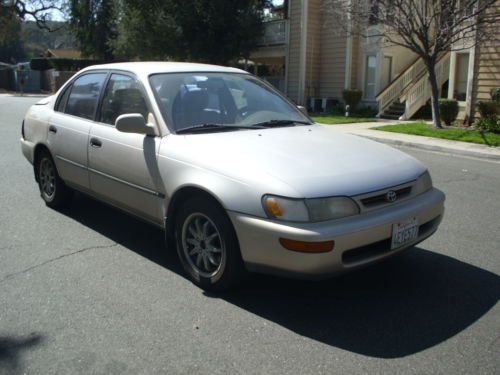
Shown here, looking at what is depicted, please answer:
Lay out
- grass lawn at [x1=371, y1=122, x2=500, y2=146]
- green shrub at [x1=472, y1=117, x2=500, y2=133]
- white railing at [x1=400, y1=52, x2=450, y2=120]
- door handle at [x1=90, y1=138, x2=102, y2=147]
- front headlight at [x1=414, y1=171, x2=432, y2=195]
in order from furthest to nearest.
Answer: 1. white railing at [x1=400, y1=52, x2=450, y2=120]
2. green shrub at [x1=472, y1=117, x2=500, y2=133]
3. grass lawn at [x1=371, y1=122, x2=500, y2=146]
4. door handle at [x1=90, y1=138, x2=102, y2=147]
5. front headlight at [x1=414, y1=171, x2=432, y2=195]

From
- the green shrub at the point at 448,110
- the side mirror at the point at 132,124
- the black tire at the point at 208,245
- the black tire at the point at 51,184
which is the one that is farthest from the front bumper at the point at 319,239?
the green shrub at the point at 448,110

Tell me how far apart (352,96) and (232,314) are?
2001 centimetres

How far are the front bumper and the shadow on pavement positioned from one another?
4.71 feet

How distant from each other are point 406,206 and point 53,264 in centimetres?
296

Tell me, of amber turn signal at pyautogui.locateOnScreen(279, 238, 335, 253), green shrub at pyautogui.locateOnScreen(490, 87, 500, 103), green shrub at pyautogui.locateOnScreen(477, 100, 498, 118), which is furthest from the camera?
green shrub at pyautogui.locateOnScreen(477, 100, 498, 118)

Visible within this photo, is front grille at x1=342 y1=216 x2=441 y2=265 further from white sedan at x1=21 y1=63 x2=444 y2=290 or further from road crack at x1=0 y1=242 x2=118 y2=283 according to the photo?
road crack at x1=0 y1=242 x2=118 y2=283

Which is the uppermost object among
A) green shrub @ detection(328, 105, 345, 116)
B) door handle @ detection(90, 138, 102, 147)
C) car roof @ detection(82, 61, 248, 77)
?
car roof @ detection(82, 61, 248, 77)

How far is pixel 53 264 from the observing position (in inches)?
177

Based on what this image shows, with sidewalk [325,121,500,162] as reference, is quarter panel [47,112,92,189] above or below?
above

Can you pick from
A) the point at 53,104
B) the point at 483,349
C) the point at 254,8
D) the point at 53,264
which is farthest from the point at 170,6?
the point at 483,349

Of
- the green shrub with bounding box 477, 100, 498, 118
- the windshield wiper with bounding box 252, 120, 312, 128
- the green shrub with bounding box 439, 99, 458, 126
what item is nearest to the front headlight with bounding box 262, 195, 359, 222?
the windshield wiper with bounding box 252, 120, 312, 128

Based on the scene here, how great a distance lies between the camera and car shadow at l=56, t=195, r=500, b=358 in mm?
3291

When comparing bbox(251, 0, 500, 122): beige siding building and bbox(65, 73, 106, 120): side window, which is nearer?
bbox(65, 73, 106, 120): side window

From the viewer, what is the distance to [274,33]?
2695 cm
